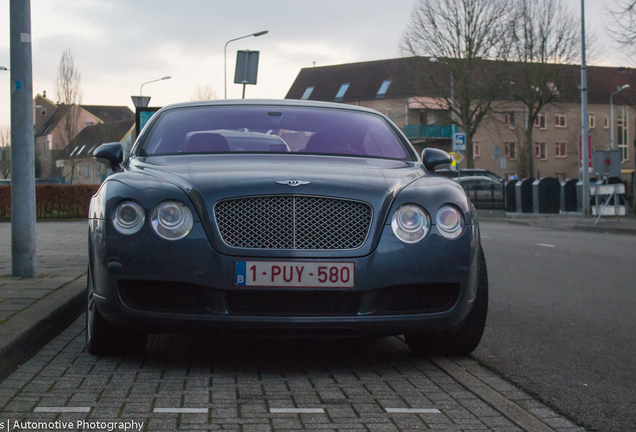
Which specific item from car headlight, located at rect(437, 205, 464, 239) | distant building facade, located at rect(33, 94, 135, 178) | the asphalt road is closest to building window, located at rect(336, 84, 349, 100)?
distant building facade, located at rect(33, 94, 135, 178)

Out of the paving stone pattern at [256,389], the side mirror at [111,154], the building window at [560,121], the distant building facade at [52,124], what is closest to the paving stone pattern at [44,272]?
the paving stone pattern at [256,389]

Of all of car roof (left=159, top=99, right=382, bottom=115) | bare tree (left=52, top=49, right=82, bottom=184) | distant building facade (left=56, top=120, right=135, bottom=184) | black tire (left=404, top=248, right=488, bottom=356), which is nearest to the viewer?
black tire (left=404, top=248, right=488, bottom=356)

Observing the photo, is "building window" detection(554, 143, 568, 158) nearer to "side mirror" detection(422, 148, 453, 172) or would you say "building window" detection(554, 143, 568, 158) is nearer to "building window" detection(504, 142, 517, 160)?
"building window" detection(504, 142, 517, 160)

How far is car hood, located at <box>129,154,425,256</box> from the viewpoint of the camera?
403 centimetres

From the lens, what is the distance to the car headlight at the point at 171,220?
3.98 metres

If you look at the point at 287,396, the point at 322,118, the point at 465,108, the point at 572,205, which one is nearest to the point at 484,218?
the point at 572,205

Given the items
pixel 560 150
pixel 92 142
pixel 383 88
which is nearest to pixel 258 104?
pixel 383 88

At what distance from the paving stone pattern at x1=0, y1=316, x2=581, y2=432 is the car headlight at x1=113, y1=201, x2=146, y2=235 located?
724 mm

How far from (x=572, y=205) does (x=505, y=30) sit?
59.2 feet

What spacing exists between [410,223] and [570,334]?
2.13 meters

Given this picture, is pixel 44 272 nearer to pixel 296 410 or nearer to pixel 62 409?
pixel 62 409

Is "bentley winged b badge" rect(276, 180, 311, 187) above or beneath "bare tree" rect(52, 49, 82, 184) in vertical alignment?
beneath

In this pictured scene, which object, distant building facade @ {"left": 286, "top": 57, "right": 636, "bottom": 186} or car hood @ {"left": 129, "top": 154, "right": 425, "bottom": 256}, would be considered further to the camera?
distant building facade @ {"left": 286, "top": 57, "right": 636, "bottom": 186}

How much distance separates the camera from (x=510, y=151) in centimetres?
7325
